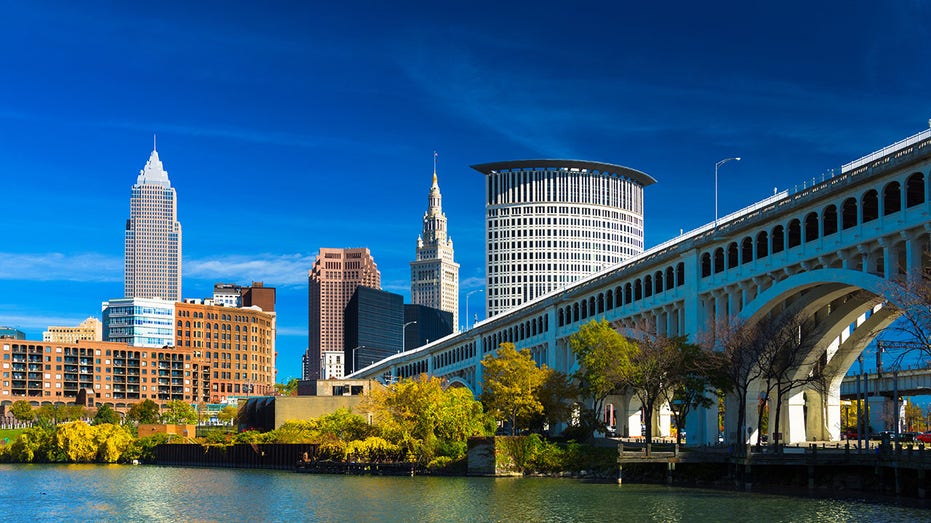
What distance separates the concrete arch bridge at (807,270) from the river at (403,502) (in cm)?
1651

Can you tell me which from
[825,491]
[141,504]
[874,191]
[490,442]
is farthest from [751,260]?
[141,504]

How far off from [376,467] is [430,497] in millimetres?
33103

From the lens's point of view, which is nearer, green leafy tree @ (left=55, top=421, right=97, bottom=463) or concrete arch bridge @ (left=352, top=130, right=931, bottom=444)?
concrete arch bridge @ (left=352, top=130, right=931, bottom=444)

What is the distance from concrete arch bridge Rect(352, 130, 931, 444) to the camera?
253ft

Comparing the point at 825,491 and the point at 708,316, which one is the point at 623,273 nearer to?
the point at 708,316

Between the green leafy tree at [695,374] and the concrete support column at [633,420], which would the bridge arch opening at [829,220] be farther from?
the concrete support column at [633,420]

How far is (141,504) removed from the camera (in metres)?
85.4

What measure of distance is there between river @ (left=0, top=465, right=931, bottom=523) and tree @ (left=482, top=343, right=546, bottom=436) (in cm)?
1560

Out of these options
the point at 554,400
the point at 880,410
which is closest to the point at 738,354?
the point at 880,410

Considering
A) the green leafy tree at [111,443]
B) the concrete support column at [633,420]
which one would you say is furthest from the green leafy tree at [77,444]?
the concrete support column at [633,420]

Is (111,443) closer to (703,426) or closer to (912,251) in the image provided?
(703,426)

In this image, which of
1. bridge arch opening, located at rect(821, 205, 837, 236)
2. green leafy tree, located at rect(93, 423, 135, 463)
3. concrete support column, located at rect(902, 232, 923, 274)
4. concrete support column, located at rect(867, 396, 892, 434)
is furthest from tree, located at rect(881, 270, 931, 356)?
green leafy tree, located at rect(93, 423, 135, 463)

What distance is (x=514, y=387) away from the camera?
4656 inches

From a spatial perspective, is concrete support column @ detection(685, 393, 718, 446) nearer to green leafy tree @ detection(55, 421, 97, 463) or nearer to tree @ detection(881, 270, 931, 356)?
tree @ detection(881, 270, 931, 356)
